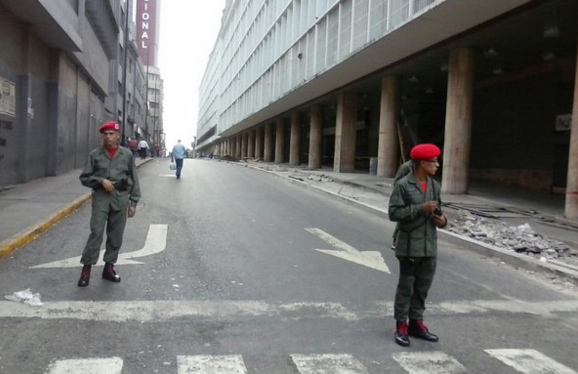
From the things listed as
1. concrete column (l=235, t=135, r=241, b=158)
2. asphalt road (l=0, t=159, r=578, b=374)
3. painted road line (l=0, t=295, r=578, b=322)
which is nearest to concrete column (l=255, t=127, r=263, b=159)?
concrete column (l=235, t=135, r=241, b=158)

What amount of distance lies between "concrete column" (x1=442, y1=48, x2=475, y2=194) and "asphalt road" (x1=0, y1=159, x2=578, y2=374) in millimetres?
8035

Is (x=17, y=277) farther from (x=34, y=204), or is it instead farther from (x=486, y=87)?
(x=486, y=87)

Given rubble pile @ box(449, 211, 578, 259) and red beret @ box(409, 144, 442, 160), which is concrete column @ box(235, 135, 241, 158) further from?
red beret @ box(409, 144, 442, 160)

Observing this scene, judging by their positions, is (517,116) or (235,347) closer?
(235,347)

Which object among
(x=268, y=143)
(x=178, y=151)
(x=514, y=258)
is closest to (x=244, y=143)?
(x=268, y=143)

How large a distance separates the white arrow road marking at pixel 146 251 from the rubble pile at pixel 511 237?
5.75 meters

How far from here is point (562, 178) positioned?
64.5 feet

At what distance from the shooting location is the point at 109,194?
621 cm

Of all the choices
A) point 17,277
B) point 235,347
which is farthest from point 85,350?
point 17,277

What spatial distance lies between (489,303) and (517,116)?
18.3m

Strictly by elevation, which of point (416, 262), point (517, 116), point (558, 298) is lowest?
point (558, 298)

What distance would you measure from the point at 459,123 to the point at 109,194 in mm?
13824

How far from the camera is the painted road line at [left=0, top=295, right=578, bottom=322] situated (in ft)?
17.2

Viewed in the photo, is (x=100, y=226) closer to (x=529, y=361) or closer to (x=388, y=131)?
(x=529, y=361)
